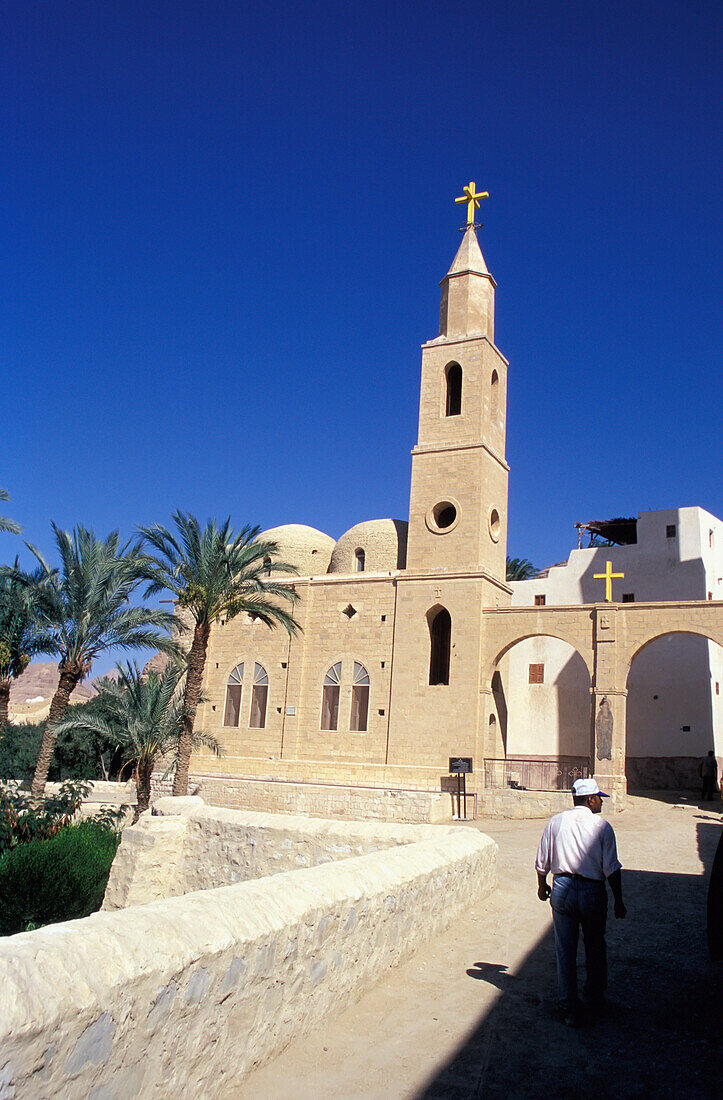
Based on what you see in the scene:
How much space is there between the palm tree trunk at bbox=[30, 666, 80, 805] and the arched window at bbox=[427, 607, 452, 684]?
32.7 ft

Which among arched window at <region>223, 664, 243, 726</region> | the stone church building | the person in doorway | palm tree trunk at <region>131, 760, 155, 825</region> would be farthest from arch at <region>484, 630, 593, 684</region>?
palm tree trunk at <region>131, 760, 155, 825</region>

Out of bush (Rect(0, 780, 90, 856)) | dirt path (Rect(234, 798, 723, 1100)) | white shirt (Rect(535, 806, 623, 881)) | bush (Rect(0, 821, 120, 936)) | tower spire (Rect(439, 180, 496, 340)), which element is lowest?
bush (Rect(0, 821, 120, 936))

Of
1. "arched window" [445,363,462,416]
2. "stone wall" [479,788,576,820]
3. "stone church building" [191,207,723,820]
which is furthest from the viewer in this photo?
"arched window" [445,363,462,416]

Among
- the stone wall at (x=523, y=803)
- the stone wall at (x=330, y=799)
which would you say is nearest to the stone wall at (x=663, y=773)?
the stone wall at (x=523, y=803)

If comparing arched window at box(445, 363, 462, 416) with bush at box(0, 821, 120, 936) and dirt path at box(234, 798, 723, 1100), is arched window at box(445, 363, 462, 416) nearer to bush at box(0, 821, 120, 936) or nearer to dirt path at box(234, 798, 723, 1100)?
bush at box(0, 821, 120, 936)

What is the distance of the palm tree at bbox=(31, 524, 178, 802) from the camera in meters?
18.2

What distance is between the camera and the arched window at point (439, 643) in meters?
24.0

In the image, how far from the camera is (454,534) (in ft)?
76.9

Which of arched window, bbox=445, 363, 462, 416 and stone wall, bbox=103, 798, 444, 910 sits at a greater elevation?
arched window, bbox=445, 363, 462, 416

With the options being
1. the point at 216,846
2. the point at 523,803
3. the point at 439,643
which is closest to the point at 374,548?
the point at 439,643

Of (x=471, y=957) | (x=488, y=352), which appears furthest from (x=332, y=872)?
(x=488, y=352)

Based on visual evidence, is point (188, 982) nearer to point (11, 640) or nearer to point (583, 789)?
point (583, 789)

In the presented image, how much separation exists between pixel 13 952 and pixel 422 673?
2004cm

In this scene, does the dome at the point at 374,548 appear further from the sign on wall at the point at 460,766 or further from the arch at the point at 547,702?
the sign on wall at the point at 460,766
